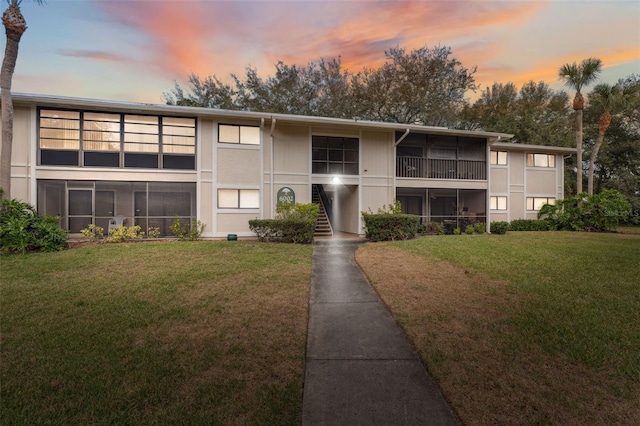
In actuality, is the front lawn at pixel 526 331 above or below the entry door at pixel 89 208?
below

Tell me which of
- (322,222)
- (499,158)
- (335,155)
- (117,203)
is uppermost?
(499,158)

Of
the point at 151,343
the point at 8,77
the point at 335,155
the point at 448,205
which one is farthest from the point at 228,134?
the point at 448,205

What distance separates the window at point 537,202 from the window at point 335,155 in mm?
12940

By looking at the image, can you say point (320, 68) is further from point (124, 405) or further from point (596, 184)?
point (596, 184)

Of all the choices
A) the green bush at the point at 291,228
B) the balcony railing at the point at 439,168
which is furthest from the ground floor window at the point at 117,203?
the balcony railing at the point at 439,168

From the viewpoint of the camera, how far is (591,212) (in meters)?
16.2

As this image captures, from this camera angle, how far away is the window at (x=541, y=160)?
62.5 ft

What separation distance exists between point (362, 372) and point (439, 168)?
15.2 metres

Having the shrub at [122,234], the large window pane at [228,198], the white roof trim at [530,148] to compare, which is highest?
the white roof trim at [530,148]

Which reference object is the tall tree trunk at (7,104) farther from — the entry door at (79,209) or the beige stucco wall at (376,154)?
the beige stucco wall at (376,154)

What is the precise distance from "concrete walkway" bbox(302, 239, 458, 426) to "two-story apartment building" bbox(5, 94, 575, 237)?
8.74 m

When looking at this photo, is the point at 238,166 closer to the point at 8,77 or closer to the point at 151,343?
the point at 8,77

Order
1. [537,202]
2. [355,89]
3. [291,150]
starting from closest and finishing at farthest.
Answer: [291,150], [537,202], [355,89]

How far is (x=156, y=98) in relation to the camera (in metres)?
23.5
